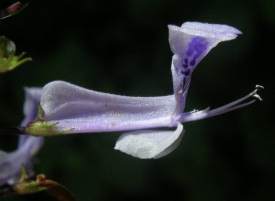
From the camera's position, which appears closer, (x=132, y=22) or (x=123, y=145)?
(x=123, y=145)

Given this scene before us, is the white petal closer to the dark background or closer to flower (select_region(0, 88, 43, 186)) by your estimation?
flower (select_region(0, 88, 43, 186))

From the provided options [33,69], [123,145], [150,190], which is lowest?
[150,190]

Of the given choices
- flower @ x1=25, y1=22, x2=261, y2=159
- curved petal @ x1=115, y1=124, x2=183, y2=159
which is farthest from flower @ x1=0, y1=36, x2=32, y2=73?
curved petal @ x1=115, y1=124, x2=183, y2=159

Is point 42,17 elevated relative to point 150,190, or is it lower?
elevated

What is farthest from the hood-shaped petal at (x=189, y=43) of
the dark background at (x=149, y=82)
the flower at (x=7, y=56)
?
the dark background at (x=149, y=82)

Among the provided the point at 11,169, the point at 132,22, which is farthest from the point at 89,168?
the point at 11,169

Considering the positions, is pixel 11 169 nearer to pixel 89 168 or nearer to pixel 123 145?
pixel 123 145

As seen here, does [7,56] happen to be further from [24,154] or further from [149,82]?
[149,82]

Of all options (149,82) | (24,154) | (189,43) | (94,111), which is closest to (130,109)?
(94,111)
